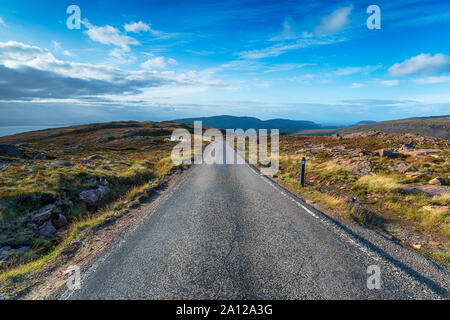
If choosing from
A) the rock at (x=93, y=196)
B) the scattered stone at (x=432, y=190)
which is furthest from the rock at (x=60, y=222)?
the scattered stone at (x=432, y=190)

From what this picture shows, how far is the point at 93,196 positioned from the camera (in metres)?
9.52

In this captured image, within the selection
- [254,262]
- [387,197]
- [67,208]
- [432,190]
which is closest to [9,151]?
[67,208]

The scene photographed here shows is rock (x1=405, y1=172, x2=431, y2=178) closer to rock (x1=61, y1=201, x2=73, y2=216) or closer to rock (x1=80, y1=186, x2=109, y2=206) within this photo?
rock (x1=80, y1=186, x2=109, y2=206)

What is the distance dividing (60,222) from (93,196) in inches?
97.4

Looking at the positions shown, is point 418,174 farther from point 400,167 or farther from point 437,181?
point 400,167

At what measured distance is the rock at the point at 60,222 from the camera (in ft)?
23.0

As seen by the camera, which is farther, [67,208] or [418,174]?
[418,174]

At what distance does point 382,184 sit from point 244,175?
7.00m

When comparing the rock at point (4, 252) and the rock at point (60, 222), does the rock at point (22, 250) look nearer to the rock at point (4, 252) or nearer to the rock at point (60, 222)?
the rock at point (4, 252)

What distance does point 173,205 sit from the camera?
771 centimetres

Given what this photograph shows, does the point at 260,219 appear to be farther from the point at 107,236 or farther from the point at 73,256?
the point at 73,256

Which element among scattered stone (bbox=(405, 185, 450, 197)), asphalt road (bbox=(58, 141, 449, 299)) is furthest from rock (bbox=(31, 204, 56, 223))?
scattered stone (bbox=(405, 185, 450, 197))

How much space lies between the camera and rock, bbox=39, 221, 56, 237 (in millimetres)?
6374
